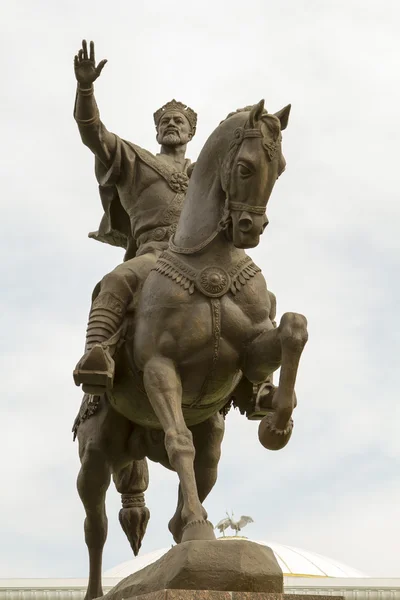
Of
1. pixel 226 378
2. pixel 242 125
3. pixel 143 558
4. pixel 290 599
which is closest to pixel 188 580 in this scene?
pixel 290 599

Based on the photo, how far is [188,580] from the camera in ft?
29.4

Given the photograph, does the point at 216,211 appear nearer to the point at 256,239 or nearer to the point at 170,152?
the point at 256,239

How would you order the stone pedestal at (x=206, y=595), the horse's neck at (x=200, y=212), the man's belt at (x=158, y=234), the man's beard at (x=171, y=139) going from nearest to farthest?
the stone pedestal at (x=206, y=595), the horse's neck at (x=200, y=212), the man's belt at (x=158, y=234), the man's beard at (x=171, y=139)

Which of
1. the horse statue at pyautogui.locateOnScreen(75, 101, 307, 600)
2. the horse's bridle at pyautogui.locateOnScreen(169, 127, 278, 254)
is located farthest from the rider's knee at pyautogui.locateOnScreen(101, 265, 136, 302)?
the horse's bridle at pyautogui.locateOnScreen(169, 127, 278, 254)

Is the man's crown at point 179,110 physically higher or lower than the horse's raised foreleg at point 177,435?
higher

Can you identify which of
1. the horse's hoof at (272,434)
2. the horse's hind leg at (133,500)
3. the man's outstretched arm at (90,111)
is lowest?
the horse's hoof at (272,434)

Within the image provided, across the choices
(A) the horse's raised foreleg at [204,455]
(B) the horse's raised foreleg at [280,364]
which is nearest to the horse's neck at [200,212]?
(B) the horse's raised foreleg at [280,364]

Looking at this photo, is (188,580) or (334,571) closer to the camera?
(188,580)

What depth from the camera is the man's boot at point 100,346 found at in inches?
406

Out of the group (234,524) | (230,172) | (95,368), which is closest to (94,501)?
(95,368)

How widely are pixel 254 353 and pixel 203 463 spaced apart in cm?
174

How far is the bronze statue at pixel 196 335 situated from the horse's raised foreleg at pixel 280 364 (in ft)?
0.03

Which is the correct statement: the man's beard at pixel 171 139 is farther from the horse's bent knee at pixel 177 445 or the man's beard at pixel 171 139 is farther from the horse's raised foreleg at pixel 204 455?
the horse's bent knee at pixel 177 445

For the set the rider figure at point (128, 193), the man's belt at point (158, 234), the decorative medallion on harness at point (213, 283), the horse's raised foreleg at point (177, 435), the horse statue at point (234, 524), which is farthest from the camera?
the horse statue at point (234, 524)
